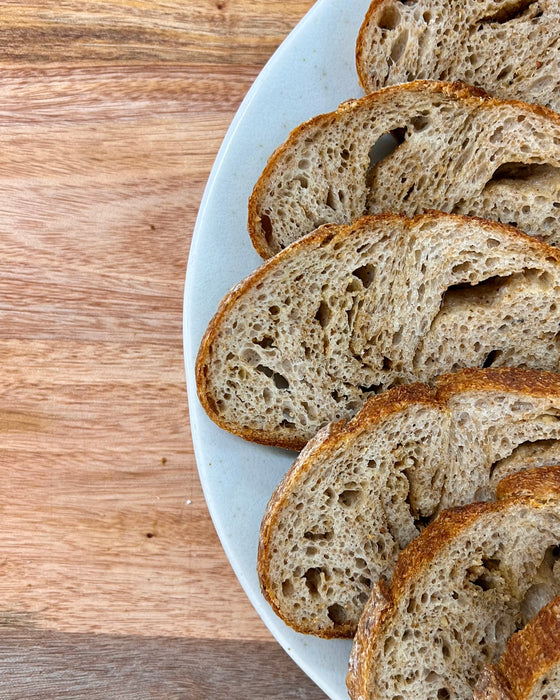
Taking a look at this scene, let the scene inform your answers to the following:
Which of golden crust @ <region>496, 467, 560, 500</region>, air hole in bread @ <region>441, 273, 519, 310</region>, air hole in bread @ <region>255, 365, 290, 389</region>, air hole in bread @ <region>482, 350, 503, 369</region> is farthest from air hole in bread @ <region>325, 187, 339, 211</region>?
golden crust @ <region>496, 467, 560, 500</region>

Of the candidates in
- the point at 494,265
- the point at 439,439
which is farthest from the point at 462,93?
the point at 439,439

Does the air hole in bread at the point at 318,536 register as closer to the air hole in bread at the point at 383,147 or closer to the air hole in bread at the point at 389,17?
the air hole in bread at the point at 383,147

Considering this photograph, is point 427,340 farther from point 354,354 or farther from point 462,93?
point 462,93

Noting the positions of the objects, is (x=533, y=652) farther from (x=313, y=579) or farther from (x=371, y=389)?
(x=371, y=389)

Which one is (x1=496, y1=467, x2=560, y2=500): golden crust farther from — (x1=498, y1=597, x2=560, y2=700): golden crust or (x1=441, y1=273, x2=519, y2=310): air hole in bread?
(x1=441, y1=273, x2=519, y2=310): air hole in bread

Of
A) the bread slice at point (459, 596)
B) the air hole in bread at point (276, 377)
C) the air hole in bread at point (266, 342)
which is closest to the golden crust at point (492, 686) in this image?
Result: the bread slice at point (459, 596)

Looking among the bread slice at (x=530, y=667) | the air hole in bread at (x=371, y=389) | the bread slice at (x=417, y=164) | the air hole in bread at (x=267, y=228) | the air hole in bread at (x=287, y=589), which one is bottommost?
the air hole in bread at (x=287, y=589)

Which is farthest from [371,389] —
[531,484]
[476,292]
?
[531,484]
